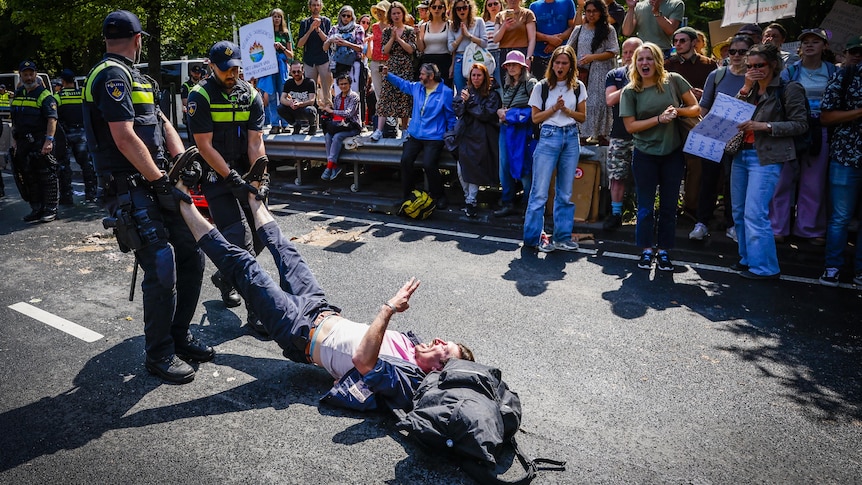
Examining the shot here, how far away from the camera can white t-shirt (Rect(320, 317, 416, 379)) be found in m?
4.07

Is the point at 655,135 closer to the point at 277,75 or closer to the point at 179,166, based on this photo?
the point at 179,166

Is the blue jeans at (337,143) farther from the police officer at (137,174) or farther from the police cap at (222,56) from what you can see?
the police officer at (137,174)

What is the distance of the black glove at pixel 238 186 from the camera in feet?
16.4

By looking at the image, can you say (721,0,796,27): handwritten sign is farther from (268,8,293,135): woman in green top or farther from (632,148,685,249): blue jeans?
(268,8,293,135): woman in green top

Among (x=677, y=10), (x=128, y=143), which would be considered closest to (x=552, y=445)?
(x=128, y=143)

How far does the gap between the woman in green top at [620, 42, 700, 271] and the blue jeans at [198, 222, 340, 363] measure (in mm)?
3866

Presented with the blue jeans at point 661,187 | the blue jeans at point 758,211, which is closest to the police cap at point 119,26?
the blue jeans at point 661,187

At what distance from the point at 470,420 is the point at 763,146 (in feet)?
15.6

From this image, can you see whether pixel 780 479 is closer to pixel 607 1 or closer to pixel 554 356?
pixel 554 356

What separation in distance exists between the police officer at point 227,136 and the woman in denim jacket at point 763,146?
15.4 feet

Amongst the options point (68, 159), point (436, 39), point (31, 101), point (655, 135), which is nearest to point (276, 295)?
point (655, 135)

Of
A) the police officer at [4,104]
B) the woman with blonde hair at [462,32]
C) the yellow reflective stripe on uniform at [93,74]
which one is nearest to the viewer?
the yellow reflective stripe on uniform at [93,74]

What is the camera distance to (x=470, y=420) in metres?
3.29

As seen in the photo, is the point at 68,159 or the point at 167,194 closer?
the point at 167,194
